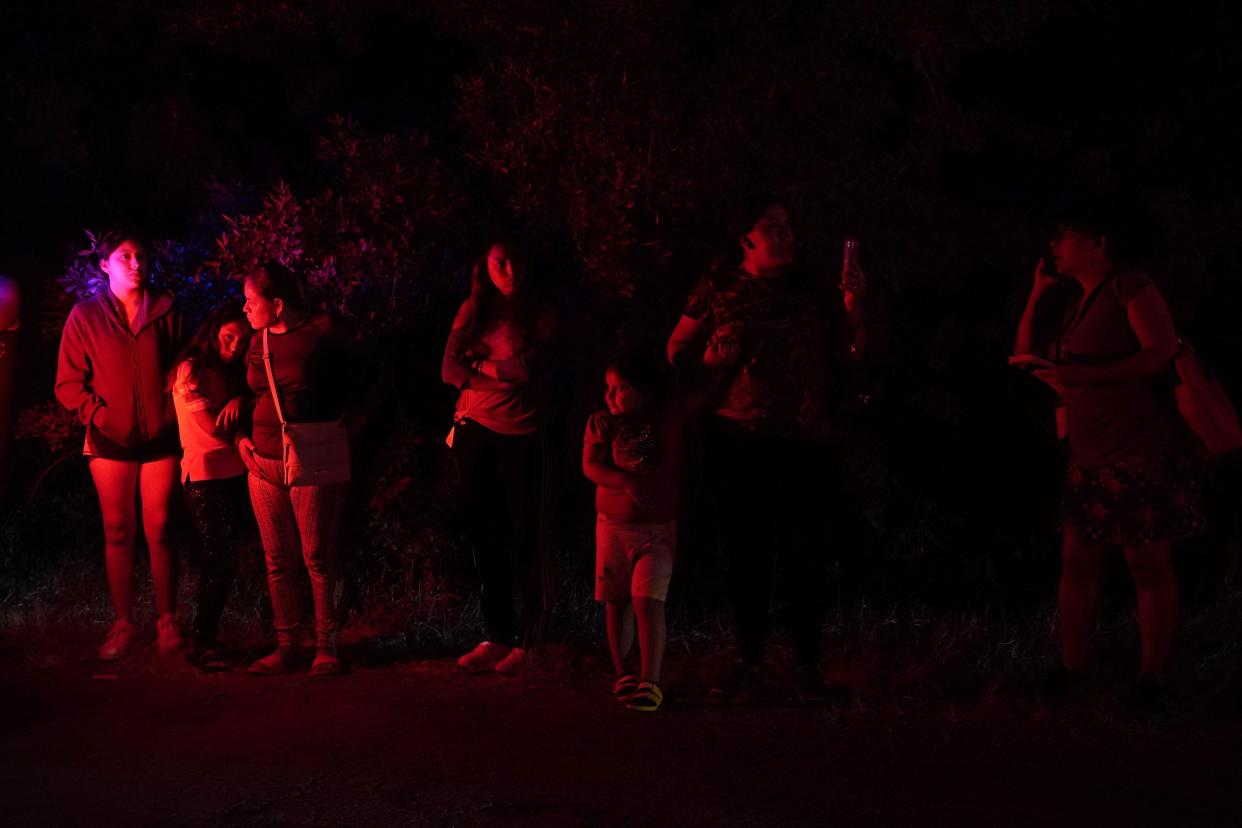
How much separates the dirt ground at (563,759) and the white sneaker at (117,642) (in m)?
0.46

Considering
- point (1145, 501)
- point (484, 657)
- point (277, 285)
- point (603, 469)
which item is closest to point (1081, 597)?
point (1145, 501)

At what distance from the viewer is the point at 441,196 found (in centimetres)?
728

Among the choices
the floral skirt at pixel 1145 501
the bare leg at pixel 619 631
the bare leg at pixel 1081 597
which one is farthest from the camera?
the bare leg at pixel 619 631

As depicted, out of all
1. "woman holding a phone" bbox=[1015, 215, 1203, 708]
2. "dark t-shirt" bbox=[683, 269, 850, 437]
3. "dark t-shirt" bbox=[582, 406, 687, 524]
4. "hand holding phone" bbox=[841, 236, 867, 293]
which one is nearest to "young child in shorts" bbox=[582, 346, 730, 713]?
"dark t-shirt" bbox=[582, 406, 687, 524]

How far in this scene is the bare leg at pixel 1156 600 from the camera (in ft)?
18.2

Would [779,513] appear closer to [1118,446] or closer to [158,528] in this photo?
[1118,446]

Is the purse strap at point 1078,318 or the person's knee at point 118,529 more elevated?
the purse strap at point 1078,318

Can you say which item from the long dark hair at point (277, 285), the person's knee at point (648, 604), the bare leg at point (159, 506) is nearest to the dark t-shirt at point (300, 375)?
the long dark hair at point (277, 285)

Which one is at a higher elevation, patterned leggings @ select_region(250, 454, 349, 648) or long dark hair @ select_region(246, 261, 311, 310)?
long dark hair @ select_region(246, 261, 311, 310)

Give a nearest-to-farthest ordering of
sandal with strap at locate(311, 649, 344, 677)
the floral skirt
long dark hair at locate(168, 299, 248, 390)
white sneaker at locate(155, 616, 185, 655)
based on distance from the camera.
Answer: the floral skirt < sandal with strap at locate(311, 649, 344, 677) < long dark hair at locate(168, 299, 248, 390) < white sneaker at locate(155, 616, 185, 655)

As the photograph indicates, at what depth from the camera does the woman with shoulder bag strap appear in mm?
6367

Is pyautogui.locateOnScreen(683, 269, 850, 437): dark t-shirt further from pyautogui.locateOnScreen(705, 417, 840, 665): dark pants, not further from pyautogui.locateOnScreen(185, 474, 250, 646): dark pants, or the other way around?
pyautogui.locateOnScreen(185, 474, 250, 646): dark pants

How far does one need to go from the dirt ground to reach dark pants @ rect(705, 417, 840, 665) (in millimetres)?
441

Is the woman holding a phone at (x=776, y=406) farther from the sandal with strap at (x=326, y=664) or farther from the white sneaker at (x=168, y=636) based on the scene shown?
the white sneaker at (x=168, y=636)
